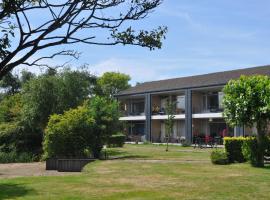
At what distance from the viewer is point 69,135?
28141 millimetres

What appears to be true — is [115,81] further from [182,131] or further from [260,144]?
[260,144]

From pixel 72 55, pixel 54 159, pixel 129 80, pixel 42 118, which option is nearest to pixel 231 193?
pixel 72 55

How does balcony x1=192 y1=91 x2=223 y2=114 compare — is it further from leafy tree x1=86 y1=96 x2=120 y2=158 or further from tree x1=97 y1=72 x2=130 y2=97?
tree x1=97 y1=72 x2=130 y2=97

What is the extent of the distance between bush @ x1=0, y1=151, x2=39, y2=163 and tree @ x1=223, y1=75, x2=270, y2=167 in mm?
14573

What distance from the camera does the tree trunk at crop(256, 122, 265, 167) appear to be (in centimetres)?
2214

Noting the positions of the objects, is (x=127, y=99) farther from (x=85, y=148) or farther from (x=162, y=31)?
(x=162, y=31)

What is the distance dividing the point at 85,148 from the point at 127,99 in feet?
113

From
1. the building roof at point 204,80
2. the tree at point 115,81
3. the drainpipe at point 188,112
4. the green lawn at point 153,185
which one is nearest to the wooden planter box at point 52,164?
the green lawn at point 153,185

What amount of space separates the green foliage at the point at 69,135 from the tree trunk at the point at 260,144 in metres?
9.95

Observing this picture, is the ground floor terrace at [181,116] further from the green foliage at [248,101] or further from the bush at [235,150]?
the green foliage at [248,101]

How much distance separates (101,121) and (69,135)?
2554 mm

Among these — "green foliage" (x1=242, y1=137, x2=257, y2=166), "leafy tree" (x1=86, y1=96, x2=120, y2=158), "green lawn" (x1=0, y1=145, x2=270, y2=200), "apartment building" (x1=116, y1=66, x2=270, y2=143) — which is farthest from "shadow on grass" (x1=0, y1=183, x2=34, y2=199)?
"apartment building" (x1=116, y1=66, x2=270, y2=143)

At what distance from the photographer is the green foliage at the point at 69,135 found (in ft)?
92.0

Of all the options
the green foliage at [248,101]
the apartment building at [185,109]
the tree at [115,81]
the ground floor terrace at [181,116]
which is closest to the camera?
the green foliage at [248,101]
